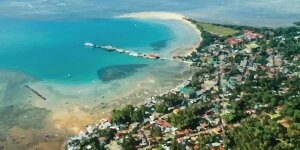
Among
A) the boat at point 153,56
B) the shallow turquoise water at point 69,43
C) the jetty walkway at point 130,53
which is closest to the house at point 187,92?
the shallow turquoise water at point 69,43

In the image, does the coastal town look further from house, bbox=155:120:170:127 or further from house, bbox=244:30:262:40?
house, bbox=244:30:262:40

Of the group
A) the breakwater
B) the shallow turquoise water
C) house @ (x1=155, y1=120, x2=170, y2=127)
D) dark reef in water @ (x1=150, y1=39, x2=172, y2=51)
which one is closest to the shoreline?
the shallow turquoise water

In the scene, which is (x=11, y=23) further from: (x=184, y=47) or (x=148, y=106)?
(x=148, y=106)

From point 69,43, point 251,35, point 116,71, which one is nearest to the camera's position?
point 116,71

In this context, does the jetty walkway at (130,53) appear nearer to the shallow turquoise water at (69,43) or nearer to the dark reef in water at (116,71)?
the shallow turquoise water at (69,43)

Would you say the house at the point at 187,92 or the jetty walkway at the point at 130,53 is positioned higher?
the jetty walkway at the point at 130,53

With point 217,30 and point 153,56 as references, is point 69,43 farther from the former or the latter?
point 217,30

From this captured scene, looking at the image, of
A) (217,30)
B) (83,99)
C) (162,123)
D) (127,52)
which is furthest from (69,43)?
(162,123)
